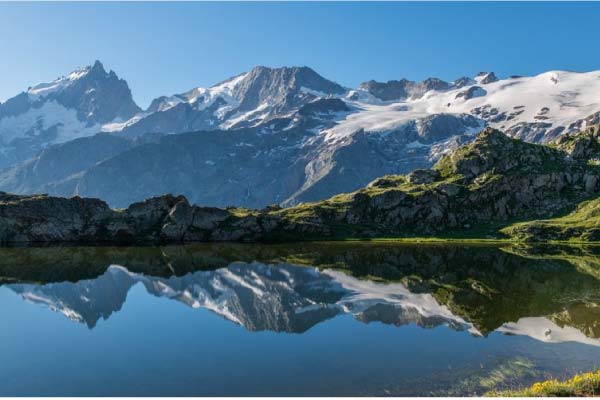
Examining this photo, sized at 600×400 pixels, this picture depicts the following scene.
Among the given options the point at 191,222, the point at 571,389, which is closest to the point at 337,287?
the point at 571,389

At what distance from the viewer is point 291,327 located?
2080 inches

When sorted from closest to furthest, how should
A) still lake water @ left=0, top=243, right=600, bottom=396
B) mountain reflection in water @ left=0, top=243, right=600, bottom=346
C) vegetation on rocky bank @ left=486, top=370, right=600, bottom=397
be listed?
1. vegetation on rocky bank @ left=486, top=370, right=600, bottom=397
2. still lake water @ left=0, top=243, right=600, bottom=396
3. mountain reflection in water @ left=0, top=243, right=600, bottom=346

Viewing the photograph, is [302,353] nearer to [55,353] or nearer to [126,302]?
[55,353]

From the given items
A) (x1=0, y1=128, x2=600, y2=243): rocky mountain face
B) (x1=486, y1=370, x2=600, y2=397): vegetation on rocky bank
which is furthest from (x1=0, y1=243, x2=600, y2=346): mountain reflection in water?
(x1=0, y1=128, x2=600, y2=243): rocky mountain face

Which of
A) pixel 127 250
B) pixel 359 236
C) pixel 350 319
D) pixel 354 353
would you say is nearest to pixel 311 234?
pixel 359 236

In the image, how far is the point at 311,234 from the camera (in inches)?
7096

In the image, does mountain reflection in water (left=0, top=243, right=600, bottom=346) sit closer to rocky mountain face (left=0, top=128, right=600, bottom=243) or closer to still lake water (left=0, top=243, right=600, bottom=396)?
still lake water (left=0, top=243, right=600, bottom=396)

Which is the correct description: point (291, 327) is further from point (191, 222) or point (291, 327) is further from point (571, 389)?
point (191, 222)

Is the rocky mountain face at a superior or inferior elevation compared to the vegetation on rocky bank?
superior

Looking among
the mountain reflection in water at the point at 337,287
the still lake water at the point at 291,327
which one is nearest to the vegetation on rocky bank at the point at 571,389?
the still lake water at the point at 291,327

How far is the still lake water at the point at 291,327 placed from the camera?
3581cm

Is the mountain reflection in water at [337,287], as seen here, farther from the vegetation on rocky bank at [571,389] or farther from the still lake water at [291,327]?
the vegetation on rocky bank at [571,389]

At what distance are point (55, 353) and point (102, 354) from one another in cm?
435

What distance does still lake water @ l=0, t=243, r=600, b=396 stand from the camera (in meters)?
35.8
